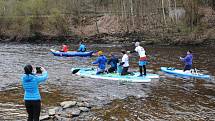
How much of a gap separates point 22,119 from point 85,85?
8454 mm

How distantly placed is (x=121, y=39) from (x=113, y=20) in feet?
27.7

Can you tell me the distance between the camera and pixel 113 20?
65.9 meters

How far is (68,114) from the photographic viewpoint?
1568 centimetres

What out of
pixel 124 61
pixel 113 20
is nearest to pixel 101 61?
pixel 124 61

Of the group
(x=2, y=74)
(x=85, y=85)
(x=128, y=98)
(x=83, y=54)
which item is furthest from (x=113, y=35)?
(x=128, y=98)

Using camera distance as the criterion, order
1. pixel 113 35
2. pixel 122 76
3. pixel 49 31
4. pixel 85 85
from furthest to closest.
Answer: pixel 49 31 < pixel 113 35 < pixel 122 76 < pixel 85 85

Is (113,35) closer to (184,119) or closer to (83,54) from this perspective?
(83,54)

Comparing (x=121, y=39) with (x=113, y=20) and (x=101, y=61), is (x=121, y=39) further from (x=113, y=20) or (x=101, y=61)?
(x=101, y=61)

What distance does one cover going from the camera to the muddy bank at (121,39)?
51.4 m

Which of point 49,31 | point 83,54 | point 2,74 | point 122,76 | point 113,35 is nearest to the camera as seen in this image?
point 122,76

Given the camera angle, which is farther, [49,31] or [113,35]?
[49,31]

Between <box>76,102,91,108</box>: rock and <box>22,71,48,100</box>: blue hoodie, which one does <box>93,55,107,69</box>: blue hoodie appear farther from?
<box>22,71,48,100</box>: blue hoodie

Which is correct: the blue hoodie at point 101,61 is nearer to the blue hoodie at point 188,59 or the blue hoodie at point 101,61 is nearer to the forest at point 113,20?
the blue hoodie at point 188,59

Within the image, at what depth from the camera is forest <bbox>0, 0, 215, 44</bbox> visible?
54.2m
